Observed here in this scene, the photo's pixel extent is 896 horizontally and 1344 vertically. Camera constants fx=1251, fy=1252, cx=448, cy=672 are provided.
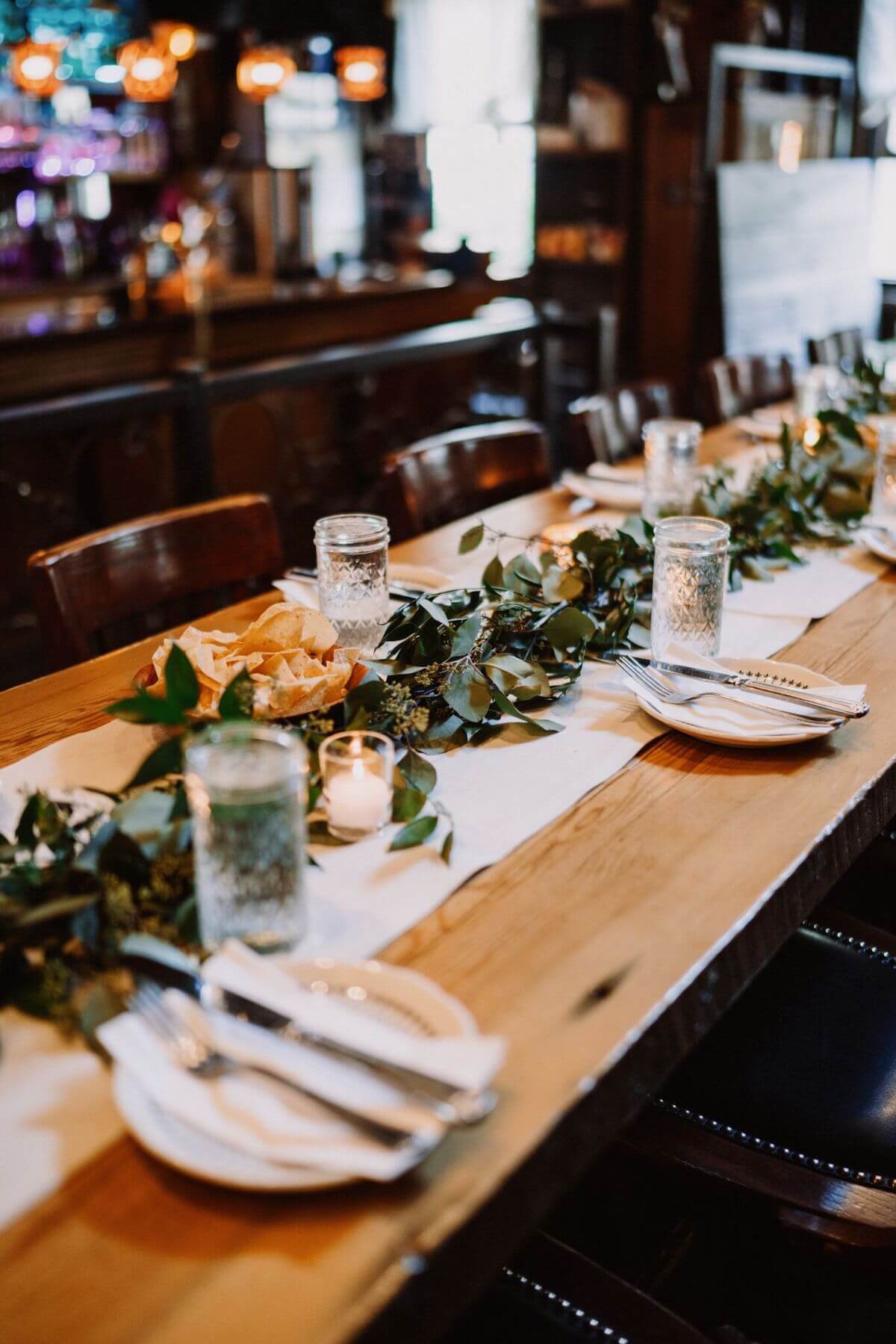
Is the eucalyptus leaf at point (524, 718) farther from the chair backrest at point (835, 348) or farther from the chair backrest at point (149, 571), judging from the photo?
the chair backrest at point (835, 348)

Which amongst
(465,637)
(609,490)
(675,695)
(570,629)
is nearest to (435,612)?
(465,637)

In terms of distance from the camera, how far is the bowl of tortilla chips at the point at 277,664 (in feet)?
3.87

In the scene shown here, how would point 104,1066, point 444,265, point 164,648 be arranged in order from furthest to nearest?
1. point 444,265
2. point 164,648
3. point 104,1066

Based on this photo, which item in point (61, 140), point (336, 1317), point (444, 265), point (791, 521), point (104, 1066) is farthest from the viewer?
point (444, 265)

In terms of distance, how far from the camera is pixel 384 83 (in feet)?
25.8

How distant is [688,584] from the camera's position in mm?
1383

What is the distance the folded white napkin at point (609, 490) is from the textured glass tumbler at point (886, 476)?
379mm

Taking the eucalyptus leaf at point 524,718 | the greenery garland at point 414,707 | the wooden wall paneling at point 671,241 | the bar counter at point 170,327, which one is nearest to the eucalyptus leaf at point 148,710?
the greenery garland at point 414,707

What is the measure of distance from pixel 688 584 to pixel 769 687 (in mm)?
166

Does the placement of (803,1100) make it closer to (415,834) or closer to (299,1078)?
(415,834)

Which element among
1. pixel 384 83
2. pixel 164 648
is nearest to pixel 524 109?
pixel 384 83

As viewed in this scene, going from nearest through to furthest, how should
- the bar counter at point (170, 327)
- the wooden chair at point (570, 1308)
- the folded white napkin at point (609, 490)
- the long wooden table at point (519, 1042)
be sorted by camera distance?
the long wooden table at point (519, 1042) < the wooden chair at point (570, 1308) < the folded white napkin at point (609, 490) < the bar counter at point (170, 327)

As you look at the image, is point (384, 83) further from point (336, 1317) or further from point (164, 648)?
point (336, 1317)

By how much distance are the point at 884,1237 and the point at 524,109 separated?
7.61 metres
